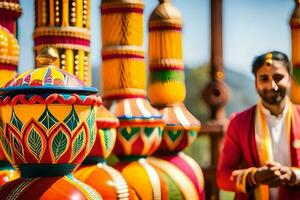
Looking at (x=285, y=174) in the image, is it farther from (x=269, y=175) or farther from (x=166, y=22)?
(x=166, y=22)

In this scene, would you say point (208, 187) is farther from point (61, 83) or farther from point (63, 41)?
point (61, 83)

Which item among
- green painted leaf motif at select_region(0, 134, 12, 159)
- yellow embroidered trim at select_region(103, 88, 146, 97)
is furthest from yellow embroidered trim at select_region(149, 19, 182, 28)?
green painted leaf motif at select_region(0, 134, 12, 159)

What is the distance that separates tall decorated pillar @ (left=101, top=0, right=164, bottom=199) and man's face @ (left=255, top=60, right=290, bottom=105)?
70 centimetres

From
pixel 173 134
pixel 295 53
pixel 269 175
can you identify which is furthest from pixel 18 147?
pixel 295 53

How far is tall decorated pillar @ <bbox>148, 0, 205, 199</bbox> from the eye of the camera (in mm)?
4219

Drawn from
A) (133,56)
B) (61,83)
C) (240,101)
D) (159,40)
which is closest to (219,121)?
(159,40)

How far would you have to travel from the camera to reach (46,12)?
330 cm

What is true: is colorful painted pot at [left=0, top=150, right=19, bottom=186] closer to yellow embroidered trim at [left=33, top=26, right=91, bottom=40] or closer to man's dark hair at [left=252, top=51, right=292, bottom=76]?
yellow embroidered trim at [left=33, top=26, right=91, bottom=40]

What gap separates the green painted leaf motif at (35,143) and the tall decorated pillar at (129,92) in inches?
53.2

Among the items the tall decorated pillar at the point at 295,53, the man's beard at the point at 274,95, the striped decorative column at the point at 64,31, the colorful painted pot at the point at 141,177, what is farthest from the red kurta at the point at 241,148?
the tall decorated pillar at the point at 295,53

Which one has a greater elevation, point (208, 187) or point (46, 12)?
point (46, 12)

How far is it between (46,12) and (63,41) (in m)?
0.15

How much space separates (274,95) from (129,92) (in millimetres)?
826

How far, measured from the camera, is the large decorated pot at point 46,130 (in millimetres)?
2369
